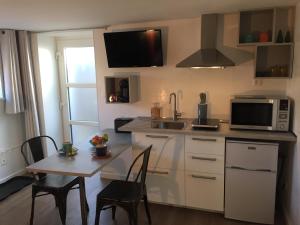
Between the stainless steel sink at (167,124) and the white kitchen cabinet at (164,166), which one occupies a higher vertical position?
the stainless steel sink at (167,124)

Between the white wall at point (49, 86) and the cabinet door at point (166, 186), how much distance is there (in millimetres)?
2040

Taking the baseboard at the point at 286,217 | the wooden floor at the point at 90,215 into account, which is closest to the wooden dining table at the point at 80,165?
the wooden floor at the point at 90,215

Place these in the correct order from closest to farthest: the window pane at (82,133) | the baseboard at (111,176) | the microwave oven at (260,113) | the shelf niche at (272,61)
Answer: the microwave oven at (260,113), the shelf niche at (272,61), the baseboard at (111,176), the window pane at (82,133)

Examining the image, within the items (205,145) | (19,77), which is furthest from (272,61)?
(19,77)

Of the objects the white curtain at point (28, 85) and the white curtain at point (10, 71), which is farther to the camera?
the white curtain at point (28, 85)

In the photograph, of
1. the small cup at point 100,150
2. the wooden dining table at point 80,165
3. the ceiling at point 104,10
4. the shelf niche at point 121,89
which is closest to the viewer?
the wooden dining table at point 80,165

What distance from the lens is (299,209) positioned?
88.7 inches

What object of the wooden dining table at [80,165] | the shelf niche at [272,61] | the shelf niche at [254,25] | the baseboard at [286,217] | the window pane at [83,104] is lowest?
the baseboard at [286,217]

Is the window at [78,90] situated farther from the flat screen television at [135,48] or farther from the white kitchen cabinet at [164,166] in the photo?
the white kitchen cabinet at [164,166]

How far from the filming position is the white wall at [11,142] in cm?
377

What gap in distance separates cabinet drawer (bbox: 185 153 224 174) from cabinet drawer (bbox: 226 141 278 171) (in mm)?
103

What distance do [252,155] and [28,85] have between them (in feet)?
10.3

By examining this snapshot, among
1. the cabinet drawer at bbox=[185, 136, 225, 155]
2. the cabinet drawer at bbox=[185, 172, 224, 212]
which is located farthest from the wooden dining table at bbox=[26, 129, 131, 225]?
the cabinet drawer at bbox=[185, 172, 224, 212]

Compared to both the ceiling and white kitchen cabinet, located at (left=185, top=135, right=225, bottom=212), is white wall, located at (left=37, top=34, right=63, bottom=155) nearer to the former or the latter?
the ceiling
